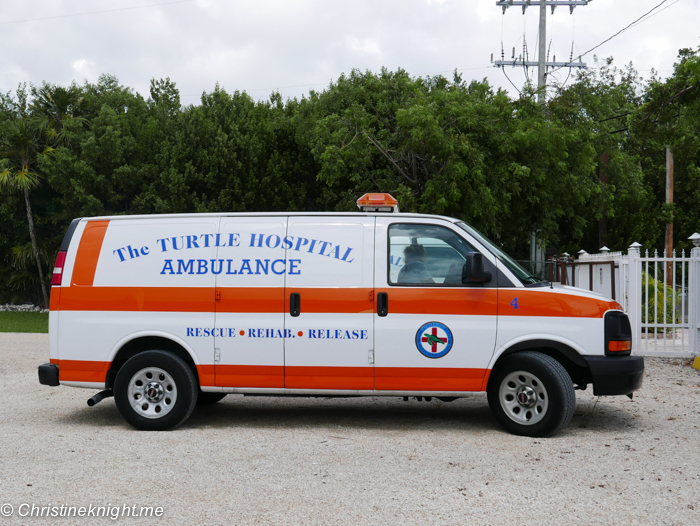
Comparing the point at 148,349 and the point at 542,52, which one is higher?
the point at 542,52

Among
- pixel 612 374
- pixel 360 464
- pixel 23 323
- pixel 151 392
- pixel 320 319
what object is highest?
pixel 320 319

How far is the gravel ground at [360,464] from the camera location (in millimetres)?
4512

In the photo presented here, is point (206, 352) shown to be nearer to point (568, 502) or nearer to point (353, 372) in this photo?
point (353, 372)

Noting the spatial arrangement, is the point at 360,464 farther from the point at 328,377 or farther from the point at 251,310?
the point at 251,310

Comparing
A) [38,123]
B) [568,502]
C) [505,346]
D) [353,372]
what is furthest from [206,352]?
[38,123]

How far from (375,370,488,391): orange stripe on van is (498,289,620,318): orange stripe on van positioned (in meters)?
0.67

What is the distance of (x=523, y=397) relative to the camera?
656cm

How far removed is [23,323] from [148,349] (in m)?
16.9

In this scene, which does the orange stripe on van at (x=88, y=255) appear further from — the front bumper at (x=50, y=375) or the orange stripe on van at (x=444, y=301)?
the orange stripe on van at (x=444, y=301)

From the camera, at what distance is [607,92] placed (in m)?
29.3

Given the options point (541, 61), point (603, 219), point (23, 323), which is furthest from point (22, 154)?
point (603, 219)

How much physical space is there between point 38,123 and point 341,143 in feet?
43.0

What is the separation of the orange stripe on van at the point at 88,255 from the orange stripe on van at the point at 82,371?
0.82 meters

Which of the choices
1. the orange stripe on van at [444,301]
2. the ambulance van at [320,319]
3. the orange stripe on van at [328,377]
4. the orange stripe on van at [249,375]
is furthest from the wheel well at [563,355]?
the orange stripe on van at [249,375]
